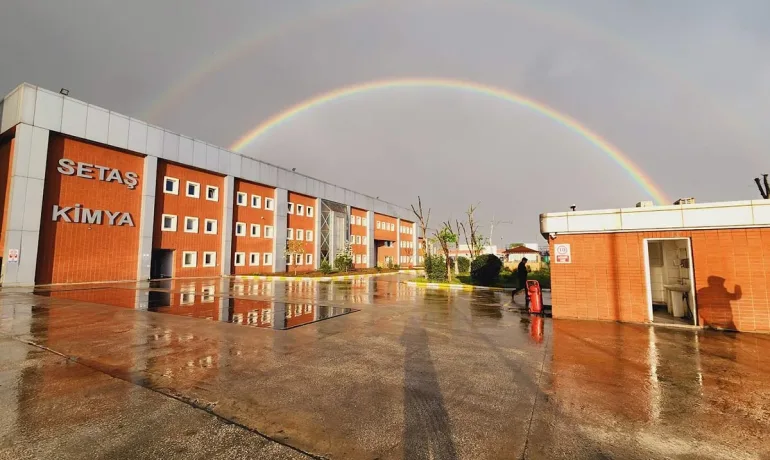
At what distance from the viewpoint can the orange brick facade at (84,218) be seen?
74.8 ft

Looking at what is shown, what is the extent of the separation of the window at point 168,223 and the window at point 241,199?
707 centimetres

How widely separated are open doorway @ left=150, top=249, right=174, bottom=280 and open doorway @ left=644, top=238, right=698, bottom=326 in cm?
3392

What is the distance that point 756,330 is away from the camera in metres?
9.02

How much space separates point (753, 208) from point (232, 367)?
13749 millimetres

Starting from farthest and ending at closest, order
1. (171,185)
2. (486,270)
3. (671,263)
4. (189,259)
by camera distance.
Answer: (189,259), (171,185), (486,270), (671,263)

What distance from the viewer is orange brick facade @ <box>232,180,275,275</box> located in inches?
1430

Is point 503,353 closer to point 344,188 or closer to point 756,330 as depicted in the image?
point 756,330

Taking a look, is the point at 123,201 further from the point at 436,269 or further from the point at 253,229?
the point at 436,269

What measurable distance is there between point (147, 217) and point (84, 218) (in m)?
4.06

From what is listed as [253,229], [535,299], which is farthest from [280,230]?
[535,299]

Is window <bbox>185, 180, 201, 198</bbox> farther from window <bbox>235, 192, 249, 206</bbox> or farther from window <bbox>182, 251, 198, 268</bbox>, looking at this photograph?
window <bbox>182, 251, 198, 268</bbox>

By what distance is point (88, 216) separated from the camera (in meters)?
24.6

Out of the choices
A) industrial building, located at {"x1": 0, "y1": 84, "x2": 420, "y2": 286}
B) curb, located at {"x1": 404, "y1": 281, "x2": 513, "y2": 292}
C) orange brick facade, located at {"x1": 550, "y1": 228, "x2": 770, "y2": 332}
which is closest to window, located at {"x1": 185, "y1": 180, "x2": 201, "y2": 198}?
industrial building, located at {"x1": 0, "y1": 84, "x2": 420, "y2": 286}

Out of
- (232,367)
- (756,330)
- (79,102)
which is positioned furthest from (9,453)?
(79,102)
